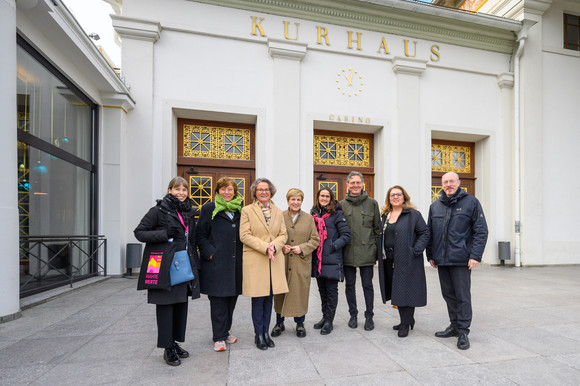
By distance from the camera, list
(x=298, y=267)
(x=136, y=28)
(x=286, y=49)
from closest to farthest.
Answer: (x=298, y=267) → (x=136, y=28) → (x=286, y=49)

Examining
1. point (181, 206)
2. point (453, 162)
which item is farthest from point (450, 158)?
point (181, 206)

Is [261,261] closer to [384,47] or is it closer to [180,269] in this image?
[180,269]

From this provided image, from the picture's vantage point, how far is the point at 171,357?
107 inches

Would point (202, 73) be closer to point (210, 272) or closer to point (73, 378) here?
point (210, 272)

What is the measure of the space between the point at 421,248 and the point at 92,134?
22.6ft

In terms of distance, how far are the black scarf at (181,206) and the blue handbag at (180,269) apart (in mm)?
300

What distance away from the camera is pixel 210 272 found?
2984 millimetres

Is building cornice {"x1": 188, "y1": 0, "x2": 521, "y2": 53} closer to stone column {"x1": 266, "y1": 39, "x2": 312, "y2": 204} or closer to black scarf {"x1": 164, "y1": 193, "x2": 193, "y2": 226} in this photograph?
stone column {"x1": 266, "y1": 39, "x2": 312, "y2": 204}

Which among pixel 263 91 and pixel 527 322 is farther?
pixel 263 91

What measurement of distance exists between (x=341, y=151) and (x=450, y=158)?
3.54 m

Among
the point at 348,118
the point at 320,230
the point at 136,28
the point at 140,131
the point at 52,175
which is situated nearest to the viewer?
the point at 320,230

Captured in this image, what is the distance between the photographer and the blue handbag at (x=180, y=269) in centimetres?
269

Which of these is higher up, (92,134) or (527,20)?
(527,20)

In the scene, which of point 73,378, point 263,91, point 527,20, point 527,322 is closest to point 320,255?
point 73,378
